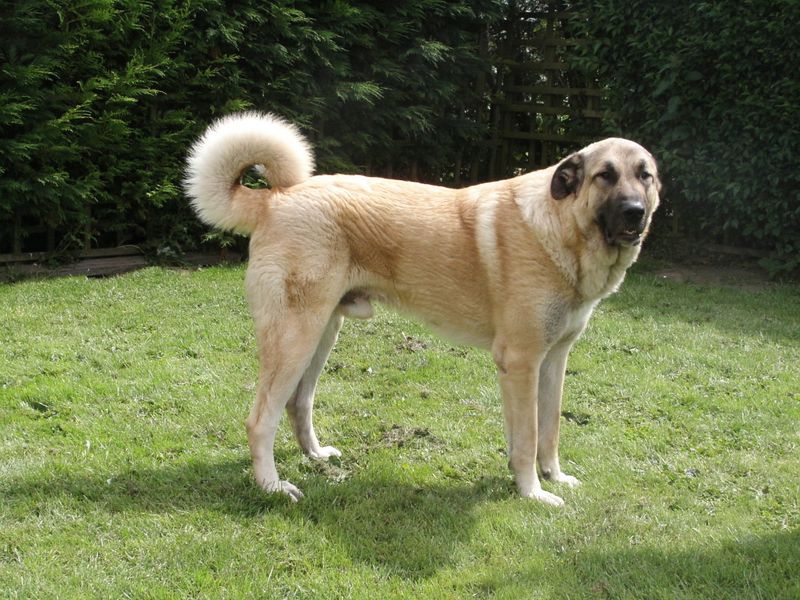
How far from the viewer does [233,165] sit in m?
3.73

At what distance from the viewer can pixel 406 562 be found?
3.02m

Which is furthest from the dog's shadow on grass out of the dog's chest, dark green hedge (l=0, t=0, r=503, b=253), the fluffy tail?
dark green hedge (l=0, t=0, r=503, b=253)

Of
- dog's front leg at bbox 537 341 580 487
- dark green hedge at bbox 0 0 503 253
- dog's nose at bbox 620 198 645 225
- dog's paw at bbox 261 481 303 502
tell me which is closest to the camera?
dog's nose at bbox 620 198 645 225

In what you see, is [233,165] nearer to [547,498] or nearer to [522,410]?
[522,410]

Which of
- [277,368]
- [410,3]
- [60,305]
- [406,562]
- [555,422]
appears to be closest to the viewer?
[406,562]

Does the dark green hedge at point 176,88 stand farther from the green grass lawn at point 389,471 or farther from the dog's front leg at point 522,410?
the dog's front leg at point 522,410

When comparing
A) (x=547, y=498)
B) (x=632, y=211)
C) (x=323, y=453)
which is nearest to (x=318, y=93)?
(x=323, y=453)

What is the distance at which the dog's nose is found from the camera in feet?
11.0

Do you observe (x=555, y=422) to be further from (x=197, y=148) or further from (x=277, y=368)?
(x=197, y=148)

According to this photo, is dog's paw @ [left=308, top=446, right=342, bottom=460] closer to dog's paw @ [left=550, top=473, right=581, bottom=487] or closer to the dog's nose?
dog's paw @ [left=550, top=473, right=581, bottom=487]

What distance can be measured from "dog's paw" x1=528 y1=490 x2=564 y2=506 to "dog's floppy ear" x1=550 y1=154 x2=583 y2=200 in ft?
4.22

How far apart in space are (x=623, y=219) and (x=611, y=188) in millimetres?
154

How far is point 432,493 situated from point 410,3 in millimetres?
6893

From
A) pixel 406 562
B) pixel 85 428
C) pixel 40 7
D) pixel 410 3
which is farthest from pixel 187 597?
pixel 410 3
